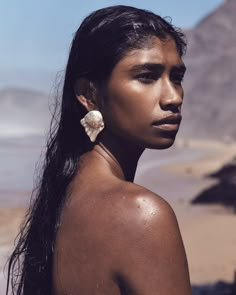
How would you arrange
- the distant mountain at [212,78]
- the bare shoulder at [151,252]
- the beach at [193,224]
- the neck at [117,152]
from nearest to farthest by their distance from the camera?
1. the bare shoulder at [151,252]
2. the neck at [117,152]
3. the beach at [193,224]
4. the distant mountain at [212,78]

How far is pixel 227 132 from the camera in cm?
11388

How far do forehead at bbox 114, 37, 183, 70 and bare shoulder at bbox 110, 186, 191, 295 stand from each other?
0.42 meters

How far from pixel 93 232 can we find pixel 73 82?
0.51 metres

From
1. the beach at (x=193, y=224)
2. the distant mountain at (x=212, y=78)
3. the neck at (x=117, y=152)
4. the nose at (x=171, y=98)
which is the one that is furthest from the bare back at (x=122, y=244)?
the distant mountain at (x=212, y=78)

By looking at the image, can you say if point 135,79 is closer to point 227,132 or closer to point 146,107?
point 146,107

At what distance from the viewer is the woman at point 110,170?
1.77 m

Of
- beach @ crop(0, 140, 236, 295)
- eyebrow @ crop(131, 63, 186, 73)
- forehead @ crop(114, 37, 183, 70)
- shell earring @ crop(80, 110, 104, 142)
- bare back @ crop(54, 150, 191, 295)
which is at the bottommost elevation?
beach @ crop(0, 140, 236, 295)

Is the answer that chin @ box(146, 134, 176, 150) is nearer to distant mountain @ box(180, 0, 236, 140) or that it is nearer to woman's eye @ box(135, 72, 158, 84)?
woman's eye @ box(135, 72, 158, 84)

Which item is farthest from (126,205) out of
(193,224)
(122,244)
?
(193,224)

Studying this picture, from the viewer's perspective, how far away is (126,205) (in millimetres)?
1798

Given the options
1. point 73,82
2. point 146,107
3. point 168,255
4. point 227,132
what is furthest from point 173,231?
point 227,132

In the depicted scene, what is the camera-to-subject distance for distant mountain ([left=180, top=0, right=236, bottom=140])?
121125mm

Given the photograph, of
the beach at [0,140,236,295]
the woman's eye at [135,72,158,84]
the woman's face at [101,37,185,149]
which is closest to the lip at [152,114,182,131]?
the woman's face at [101,37,185,149]

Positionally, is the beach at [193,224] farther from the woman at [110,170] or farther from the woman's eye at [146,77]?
the woman's eye at [146,77]
